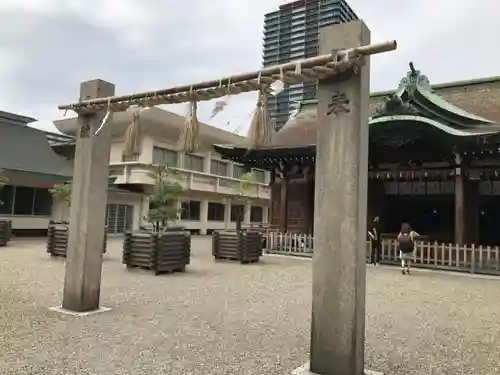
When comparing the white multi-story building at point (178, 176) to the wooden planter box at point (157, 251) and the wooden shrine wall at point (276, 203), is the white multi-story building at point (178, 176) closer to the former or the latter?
the wooden shrine wall at point (276, 203)

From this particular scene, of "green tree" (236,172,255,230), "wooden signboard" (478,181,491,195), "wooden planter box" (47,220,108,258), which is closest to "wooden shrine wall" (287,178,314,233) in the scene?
"wooden signboard" (478,181,491,195)

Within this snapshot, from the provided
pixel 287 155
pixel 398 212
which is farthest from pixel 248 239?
pixel 398 212

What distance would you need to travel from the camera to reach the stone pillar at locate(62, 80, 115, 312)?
6.36 metres

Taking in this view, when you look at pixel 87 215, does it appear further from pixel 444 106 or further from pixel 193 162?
pixel 193 162

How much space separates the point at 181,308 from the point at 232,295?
1527 millimetres

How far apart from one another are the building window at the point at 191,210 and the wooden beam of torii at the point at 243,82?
74.6ft

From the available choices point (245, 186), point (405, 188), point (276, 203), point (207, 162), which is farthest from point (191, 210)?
point (405, 188)

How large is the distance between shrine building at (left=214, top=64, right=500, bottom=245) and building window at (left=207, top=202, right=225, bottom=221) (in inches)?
501

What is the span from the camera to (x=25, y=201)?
21.9 metres

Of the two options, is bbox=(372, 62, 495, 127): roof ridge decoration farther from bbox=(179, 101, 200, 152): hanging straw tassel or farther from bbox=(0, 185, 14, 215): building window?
bbox=(0, 185, 14, 215): building window

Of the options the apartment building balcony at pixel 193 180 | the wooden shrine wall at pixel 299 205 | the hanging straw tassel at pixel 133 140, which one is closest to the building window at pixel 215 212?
the apartment building balcony at pixel 193 180

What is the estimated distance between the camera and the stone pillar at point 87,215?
6355mm

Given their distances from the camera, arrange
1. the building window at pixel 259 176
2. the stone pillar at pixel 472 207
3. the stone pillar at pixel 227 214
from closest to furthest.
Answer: the stone pillar at pixel 472 207, the stone pillar at pixel 227 214, the building window at pixel 259 176

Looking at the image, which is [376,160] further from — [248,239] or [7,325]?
[7,325]
